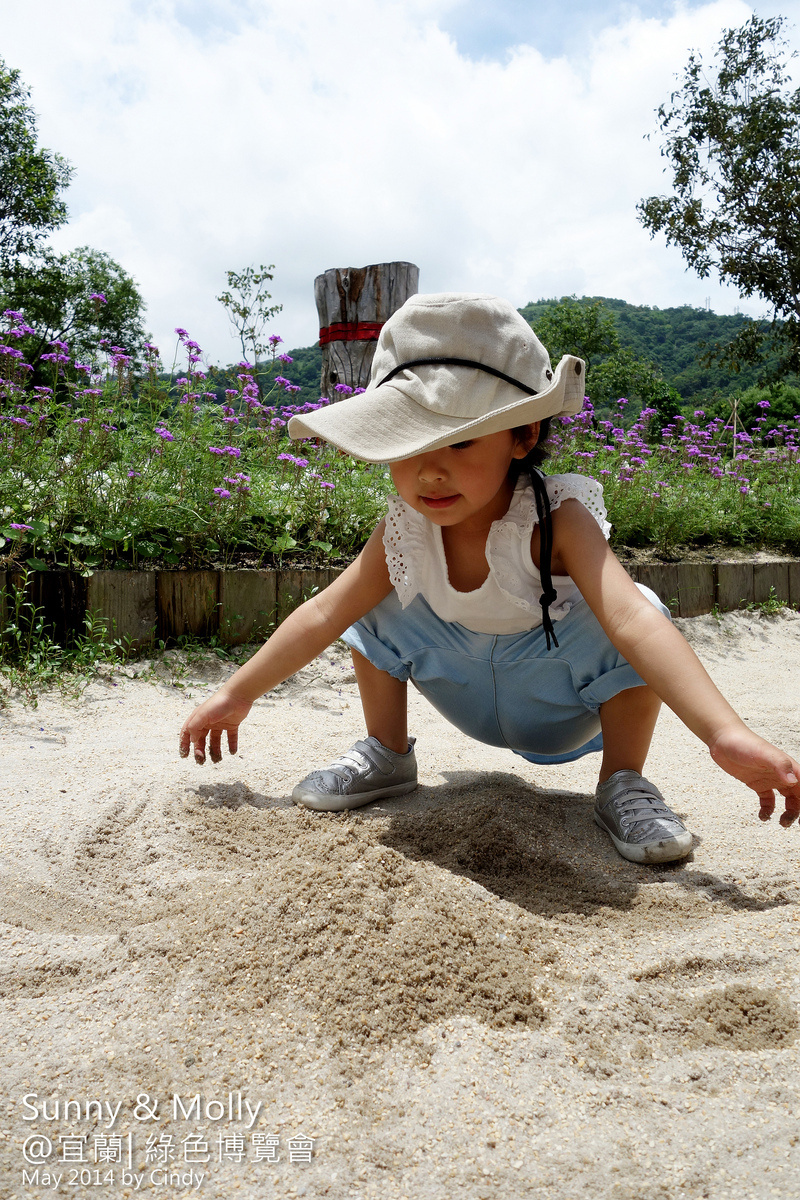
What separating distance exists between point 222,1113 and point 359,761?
3.50ft

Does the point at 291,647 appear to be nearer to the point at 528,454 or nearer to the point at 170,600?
the point at 528,454

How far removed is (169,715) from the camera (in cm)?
280

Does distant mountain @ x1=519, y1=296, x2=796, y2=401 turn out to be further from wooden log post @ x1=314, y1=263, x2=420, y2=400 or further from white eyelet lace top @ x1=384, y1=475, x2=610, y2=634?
white eyelet lace top @ x1=384, y1=475, x2=610, y2=634

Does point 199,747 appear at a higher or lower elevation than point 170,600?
lower

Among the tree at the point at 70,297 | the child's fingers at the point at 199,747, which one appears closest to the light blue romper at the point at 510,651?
the child's fingers at the point at 199,747

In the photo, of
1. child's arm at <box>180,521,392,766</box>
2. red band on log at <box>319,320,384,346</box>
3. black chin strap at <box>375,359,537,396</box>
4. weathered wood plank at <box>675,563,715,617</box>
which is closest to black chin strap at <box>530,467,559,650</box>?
black chin strap at <box>375,359,537,396</box>

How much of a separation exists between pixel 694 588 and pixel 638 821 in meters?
3.00

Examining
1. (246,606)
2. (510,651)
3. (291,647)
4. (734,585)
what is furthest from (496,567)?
(734,585)

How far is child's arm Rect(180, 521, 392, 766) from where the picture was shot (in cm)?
189

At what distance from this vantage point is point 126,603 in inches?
125

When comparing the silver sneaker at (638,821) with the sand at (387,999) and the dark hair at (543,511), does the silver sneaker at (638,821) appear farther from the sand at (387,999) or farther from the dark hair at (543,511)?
the dark hair at (543,511)

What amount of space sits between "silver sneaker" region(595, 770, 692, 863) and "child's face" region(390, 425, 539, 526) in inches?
29.7

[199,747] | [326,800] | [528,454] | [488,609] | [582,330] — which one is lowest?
[326,800]

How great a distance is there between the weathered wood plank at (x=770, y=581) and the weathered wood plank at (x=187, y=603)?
10.5 feet
